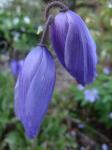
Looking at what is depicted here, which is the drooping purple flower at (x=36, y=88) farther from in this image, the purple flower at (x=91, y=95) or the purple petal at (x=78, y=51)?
the purple flower at (x=91, y=95)

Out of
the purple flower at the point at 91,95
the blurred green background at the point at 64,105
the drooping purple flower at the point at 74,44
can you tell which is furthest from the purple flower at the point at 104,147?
the drooping purple flower at the point at 74,44

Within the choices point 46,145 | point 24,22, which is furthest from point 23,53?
point 46,145

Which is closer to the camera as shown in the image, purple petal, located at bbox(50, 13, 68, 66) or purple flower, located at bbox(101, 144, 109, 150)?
purple petal, located at bbox(50, 13, 68, 66)

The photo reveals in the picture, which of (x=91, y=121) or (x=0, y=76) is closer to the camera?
(x=0, y=76)

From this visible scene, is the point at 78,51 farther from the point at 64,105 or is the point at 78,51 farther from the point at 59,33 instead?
the point at 64,105

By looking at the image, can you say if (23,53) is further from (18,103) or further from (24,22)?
(18,103)

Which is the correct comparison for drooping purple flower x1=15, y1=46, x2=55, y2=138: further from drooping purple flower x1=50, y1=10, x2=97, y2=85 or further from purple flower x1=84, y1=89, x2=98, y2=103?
purple flower x1=84, y1=89, x2=98, y2=103

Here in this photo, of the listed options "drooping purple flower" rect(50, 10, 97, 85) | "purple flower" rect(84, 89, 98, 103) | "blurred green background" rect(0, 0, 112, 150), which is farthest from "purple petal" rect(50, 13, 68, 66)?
"purple flower" rect(84, 89, 98, 103)
